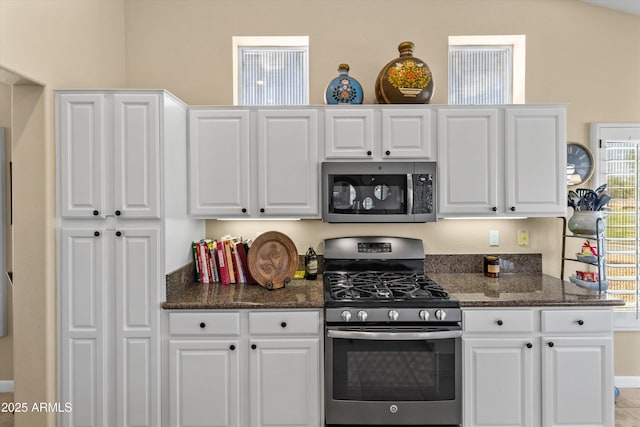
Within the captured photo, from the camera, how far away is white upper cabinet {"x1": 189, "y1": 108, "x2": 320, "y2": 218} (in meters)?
2.69

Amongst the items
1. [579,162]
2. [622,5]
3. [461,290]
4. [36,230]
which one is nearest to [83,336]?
[36,230]

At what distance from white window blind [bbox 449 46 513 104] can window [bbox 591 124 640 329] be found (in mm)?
858

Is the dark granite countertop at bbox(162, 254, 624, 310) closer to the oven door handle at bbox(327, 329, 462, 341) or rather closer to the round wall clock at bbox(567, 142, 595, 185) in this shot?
the oven door handle at bbox(327, 329, 462, 341)

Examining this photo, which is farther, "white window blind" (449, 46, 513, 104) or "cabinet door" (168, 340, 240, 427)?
"white window blind" (449, 46, 513, 104)

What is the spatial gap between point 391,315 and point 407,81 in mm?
1633

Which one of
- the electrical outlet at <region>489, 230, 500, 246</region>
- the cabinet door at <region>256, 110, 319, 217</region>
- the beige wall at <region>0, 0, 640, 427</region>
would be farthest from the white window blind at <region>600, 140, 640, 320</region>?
the cabinet door at <region>256, 110, 319, 217</region>

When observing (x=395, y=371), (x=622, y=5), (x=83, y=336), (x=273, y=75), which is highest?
(x=622, y=5)

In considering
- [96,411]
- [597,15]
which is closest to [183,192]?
[96,411]

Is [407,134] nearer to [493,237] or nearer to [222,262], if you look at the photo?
[493,237]

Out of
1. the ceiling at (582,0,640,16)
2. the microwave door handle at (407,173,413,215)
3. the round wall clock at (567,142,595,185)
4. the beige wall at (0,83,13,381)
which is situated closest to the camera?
the microwave door handle at (407,173,413,215)

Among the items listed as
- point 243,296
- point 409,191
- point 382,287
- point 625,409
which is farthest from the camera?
point 625,409

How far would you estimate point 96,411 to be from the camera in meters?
2.29

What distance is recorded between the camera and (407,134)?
2.71 metres

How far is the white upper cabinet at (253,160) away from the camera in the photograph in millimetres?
2693
